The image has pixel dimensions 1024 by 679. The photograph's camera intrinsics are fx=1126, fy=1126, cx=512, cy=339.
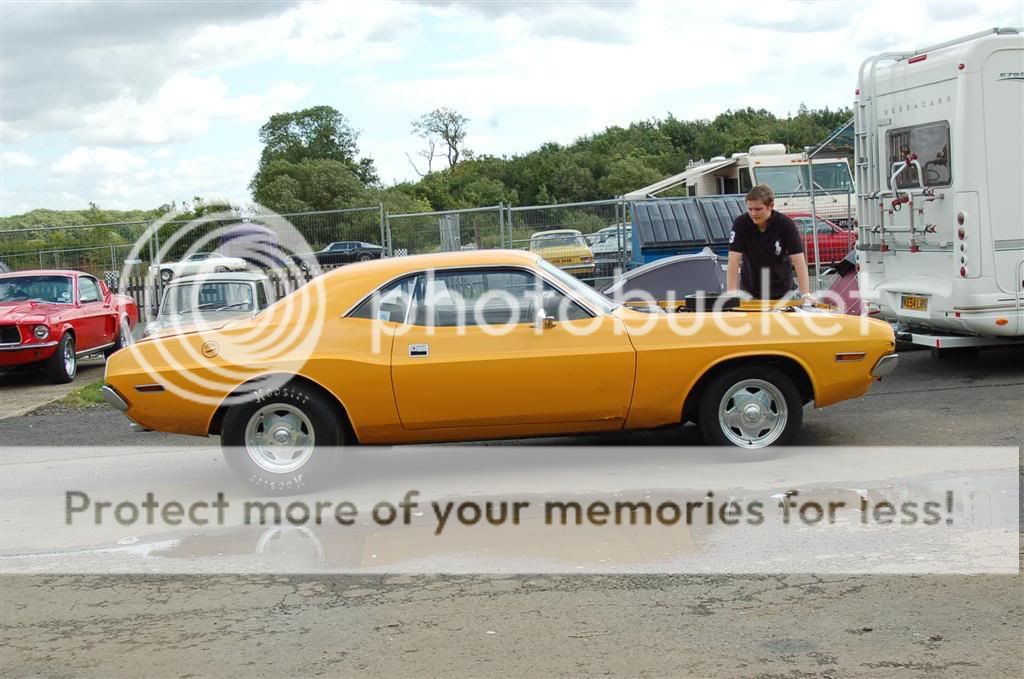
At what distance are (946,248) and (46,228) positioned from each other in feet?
63.2

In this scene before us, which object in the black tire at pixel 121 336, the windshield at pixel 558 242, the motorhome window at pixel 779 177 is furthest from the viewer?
the motorhome window at pixel 779 177

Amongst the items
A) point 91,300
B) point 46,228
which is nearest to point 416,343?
point 91,300

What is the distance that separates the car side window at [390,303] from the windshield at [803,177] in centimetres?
1518

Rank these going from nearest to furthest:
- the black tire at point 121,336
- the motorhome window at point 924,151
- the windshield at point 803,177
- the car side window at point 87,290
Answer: the motorhome window at point 924,151
the car side window at point 87,290
the black tire at point 121,336
the windshield at point 803,177

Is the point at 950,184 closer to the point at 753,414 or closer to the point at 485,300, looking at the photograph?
the point at 753,414

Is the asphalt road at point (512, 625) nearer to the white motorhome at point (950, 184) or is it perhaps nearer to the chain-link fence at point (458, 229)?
the white motorhome at point (950, 184)

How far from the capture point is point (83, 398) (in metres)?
12.8

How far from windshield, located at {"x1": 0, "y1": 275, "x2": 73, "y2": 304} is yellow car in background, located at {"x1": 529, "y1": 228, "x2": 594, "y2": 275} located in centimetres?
685

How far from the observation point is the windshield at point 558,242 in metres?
17.7

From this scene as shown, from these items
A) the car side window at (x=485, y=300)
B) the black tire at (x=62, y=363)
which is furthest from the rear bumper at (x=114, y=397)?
the black tire at (x=62, y=363)

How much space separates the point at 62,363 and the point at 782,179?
54.2 ft

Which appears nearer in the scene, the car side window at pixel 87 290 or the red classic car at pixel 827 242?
the car side window at pixel 87 290

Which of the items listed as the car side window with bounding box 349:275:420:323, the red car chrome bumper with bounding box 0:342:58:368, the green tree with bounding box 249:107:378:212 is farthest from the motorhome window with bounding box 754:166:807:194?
the green tree with bounding box 249:107:378:212

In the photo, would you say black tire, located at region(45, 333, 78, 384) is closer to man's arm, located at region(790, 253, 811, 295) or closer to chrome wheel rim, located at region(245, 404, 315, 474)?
chrome wheel rim, located at region(245, 404, 315, 474)
